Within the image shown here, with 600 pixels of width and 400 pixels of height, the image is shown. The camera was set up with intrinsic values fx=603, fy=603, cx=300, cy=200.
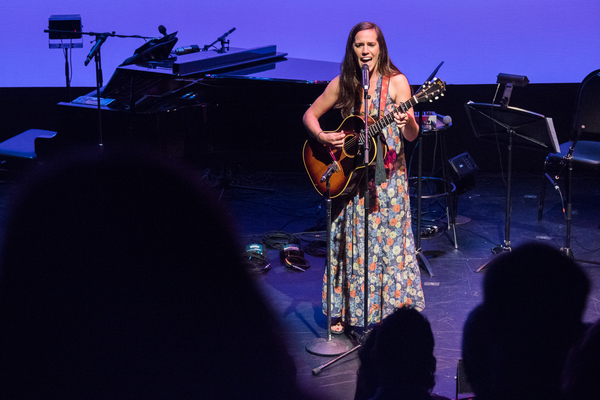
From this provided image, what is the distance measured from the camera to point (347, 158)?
10.1 ft

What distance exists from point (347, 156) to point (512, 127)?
1791 mm

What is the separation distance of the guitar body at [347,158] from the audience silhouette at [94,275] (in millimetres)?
1527

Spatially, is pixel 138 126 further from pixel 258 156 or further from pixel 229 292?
pixel 258 156

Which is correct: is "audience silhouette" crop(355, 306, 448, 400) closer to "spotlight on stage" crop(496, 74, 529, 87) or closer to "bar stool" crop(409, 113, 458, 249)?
"bar stool" crop(409, 113, 458, 249)

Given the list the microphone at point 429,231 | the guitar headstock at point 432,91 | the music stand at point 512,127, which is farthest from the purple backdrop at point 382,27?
the guitar headstock at point 432,91

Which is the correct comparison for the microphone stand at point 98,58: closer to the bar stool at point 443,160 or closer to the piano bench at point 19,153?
the piano bench at point 19,153

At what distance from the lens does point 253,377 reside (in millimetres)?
2881

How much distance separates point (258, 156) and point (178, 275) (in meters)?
6.44

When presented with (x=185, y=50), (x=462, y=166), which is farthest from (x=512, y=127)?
(x=185, y=50)

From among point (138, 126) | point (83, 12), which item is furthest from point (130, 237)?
point (83, 12)

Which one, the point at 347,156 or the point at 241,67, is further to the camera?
the point at 241,67

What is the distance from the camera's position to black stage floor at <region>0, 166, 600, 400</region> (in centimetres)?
322

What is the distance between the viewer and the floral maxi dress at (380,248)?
3150 millimetres

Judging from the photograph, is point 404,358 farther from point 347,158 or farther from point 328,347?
point 328,347
